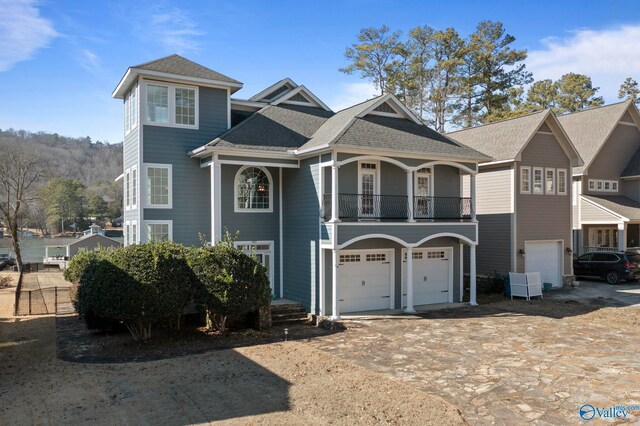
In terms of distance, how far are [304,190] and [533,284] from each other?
10210 millimetres

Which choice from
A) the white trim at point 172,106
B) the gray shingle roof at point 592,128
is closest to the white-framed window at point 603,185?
the gray shingle roof at point 592,128

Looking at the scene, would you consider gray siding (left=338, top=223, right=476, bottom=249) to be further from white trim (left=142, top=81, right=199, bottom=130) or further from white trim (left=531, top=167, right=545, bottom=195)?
white trim (left=142, top=81, right=199, bottom=130)

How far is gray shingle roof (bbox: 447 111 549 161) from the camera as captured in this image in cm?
2142

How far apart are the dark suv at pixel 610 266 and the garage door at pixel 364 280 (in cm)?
1270

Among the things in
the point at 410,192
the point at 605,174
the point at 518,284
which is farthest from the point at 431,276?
the point at 605,174

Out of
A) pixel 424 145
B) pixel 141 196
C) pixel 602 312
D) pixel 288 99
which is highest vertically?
pixel 288 99

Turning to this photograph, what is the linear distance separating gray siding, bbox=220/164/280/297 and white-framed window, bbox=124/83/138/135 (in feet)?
12.0

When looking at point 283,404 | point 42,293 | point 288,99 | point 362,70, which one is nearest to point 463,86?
point 362,70

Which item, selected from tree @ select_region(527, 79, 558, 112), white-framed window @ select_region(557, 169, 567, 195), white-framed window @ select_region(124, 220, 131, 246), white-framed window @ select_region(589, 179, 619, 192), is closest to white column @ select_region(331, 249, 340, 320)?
white-framed window @ select_region(124, 220, 131, 246)

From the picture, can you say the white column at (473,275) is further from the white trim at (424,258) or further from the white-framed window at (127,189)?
the white-framed window at (127,189)

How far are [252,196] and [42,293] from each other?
9.20 meters

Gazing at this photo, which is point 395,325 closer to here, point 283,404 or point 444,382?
point 444,382

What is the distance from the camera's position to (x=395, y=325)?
48.2 ft

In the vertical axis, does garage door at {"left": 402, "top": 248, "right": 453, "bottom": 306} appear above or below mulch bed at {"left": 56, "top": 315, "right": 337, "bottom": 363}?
above
